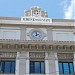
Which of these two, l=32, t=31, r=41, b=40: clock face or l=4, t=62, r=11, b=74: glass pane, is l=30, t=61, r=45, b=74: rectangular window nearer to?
l=4, t=62, r=11, b=74: glass pane

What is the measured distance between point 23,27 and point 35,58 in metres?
3.31

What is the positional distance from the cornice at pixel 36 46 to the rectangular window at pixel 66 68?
1.16 m

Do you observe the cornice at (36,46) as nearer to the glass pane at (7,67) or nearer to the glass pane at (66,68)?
the glass pane at (7,67)

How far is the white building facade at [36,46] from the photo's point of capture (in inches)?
813

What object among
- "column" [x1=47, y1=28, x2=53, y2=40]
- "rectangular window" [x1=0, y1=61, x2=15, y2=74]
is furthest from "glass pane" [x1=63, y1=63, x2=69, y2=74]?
"rectangular window" [x1=0, y1=61, x2=15, y2=74]

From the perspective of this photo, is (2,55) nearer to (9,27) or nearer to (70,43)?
(9,27)

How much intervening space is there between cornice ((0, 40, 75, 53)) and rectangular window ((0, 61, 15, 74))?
113cm

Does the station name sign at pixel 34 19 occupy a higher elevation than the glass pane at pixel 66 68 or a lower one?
higher

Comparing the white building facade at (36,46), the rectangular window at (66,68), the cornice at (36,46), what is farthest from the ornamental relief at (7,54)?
the rectangular window at (66,68)

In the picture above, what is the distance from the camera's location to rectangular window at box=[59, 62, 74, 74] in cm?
2088

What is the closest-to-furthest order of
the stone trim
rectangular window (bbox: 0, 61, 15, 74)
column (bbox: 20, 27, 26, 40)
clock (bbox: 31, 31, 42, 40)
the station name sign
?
rectangular window (bbox: 0, 61, 15, 74) < the stone trim < column (bbox: 20, 27, 26, 40) < clock (bbox: 31, 31, 42, 40) < the station name sign

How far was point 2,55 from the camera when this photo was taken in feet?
68.4

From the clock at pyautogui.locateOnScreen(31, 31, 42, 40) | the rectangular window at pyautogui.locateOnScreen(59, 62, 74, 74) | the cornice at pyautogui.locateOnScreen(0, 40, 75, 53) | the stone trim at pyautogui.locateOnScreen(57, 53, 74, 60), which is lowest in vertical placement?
the rectangular window at pyautogui.locateOnScreen(59, 62, 74, 74)

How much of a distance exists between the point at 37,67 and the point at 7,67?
260 cm
